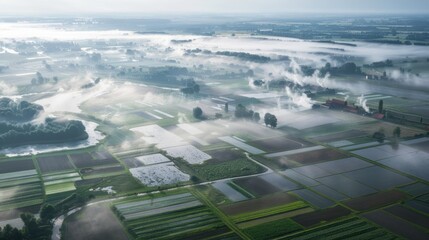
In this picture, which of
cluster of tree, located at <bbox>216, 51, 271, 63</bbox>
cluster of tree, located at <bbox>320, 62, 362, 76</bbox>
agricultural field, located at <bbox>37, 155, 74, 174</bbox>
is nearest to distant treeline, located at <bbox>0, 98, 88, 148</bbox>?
agricultural field, located at <bbox>37, 155, 74, 174</bbox>

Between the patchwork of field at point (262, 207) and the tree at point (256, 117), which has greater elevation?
the tree at point (256, 117)

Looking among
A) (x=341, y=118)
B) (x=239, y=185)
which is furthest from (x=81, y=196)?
(x=341, y=118)

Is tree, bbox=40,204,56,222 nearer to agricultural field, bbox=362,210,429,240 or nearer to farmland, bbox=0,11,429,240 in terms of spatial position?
farmland, bbox=0,11,429,240

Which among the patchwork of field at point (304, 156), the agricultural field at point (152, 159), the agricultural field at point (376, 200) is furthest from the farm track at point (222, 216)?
the patchwork of field at point (304, 156)

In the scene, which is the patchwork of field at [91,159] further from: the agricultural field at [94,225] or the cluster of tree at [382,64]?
the cluster of tree at [382,64]

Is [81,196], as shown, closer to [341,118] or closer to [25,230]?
[25,230]

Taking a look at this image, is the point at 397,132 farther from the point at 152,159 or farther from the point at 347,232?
the point at 152,159
